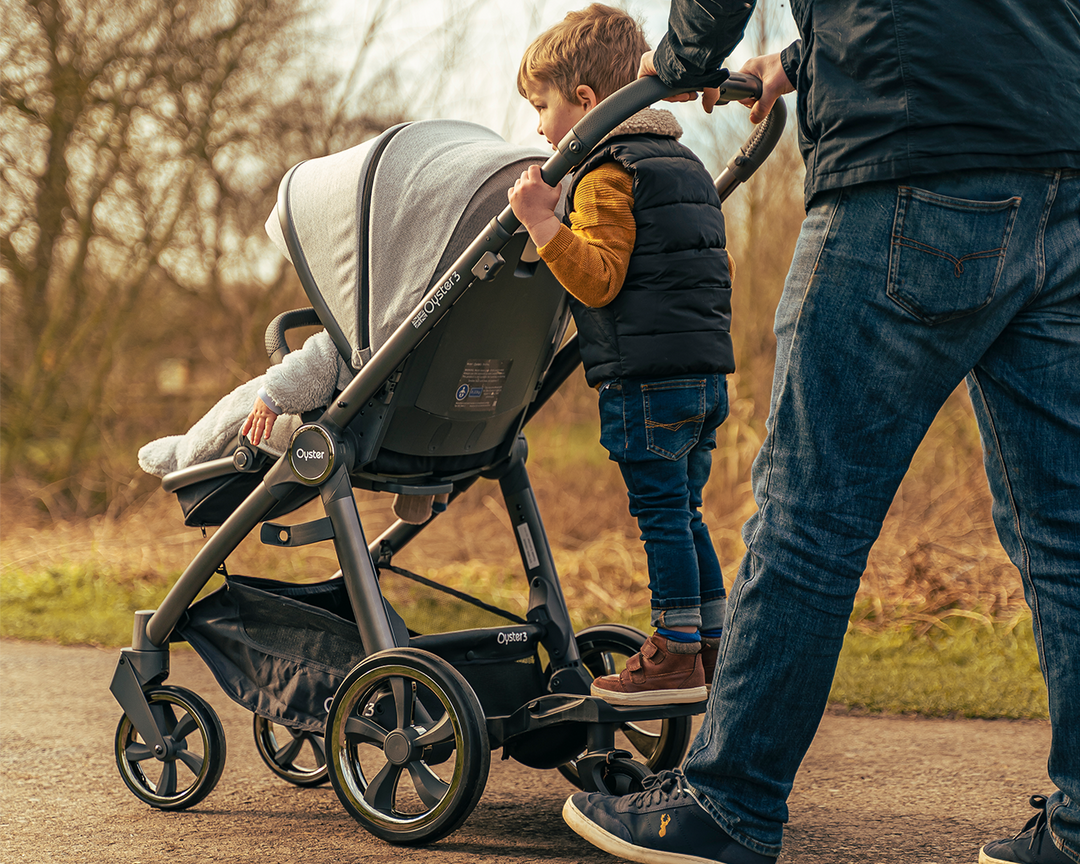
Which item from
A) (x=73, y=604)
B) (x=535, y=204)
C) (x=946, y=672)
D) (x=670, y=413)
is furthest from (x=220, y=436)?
(x=73, y=604)

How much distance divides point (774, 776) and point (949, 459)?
455 cm

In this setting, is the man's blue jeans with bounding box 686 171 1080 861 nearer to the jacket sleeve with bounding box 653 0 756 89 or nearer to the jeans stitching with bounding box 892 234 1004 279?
the jeans stitching with bounding box 892 234 1004 279

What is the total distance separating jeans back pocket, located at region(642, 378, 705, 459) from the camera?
8.48 feet

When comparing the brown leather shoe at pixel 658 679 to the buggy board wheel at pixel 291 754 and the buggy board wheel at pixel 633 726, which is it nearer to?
the buggy board wheel at pixel 633 726

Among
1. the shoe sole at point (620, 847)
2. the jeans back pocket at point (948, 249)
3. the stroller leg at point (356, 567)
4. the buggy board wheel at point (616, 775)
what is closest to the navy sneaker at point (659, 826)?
the shoe sole at point (620, 847)

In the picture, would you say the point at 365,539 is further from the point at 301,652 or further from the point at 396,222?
the point at 396,222

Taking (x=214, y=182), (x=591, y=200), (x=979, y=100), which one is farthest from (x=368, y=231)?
(x=214, y=182)

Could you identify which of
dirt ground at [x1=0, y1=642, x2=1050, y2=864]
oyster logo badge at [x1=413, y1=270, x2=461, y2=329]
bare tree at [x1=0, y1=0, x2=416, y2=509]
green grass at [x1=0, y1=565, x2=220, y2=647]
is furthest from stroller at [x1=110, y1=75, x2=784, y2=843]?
bare tree at [x1=0, y1=0, x2=416, y2=509]

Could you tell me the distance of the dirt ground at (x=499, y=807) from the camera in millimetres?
2451

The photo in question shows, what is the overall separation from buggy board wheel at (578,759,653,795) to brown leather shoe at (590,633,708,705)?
0.18 meters

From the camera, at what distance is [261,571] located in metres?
6.41

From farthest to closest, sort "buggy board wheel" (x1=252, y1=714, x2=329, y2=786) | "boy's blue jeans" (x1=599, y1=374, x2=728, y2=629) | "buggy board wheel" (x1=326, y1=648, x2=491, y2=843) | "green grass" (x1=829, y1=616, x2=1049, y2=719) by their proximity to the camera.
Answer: "green grass" (x1=829, y1=616, x2=1049, y2=719), "buggy board wheel" (x1=252, y1=714, x2=329, y2=786), "boy's blue jeans" (x1=599, y1=374, x2=728, y2=629), "buggy board wheel" (x1=326, y1=648, x2=491, y2=843)

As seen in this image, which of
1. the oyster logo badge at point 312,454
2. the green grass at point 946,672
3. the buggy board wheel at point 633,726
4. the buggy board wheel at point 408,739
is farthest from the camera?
the green grass at point 946,672

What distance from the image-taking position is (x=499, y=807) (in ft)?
9.39
